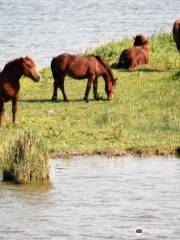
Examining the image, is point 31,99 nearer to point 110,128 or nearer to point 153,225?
point 110,128

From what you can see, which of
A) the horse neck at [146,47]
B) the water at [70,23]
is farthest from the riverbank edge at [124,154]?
the water at [70,23]

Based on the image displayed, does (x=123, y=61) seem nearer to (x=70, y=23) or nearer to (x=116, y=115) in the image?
(x=116, y=115)

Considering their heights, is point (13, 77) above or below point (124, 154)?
above

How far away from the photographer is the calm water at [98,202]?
15312 millimetres

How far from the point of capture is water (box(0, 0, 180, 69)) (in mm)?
43188

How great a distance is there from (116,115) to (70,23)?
102 ft

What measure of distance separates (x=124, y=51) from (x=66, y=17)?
28196 mm

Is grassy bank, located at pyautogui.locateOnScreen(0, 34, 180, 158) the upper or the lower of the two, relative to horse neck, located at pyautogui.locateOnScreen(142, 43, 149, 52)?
lower

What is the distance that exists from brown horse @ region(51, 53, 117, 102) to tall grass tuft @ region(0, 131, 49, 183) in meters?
8.45

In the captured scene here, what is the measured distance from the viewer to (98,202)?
17047 millimetres

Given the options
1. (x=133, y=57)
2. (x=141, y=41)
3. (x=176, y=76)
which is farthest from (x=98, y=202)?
(x=141, y=41)

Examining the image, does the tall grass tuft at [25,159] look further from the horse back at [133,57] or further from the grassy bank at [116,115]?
the horse back at [133,57]

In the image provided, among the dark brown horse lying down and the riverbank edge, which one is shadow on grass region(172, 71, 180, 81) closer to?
the dark brown horse lying down

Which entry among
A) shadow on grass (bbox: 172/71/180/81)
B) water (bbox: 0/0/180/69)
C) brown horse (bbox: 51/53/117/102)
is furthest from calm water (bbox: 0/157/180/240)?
water (bbox: 0/0/180/69)
